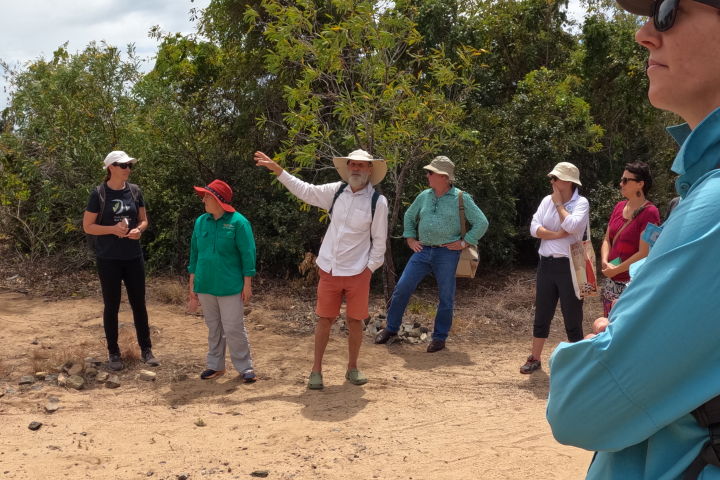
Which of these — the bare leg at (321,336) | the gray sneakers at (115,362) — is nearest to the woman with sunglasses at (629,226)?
the bare leg at (321,336)

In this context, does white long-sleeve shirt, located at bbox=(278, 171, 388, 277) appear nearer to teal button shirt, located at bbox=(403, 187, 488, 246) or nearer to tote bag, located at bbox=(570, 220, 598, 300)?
teal button shirt, located at bbox=(403, 187, 488, 246)

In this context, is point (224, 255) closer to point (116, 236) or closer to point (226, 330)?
point (226, 330)

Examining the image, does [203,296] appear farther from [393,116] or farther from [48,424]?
[393,116]

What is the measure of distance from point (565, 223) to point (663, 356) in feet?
17.3

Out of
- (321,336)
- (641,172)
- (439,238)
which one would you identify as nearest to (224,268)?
(321,336)

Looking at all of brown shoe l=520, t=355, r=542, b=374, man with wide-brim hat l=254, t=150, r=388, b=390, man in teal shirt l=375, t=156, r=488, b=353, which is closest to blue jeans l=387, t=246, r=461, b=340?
man in teal shirt l=375, t=156, r=488, b=353

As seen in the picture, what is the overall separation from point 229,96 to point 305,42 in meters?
3.76

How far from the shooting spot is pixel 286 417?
5422 millimetres

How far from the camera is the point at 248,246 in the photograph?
621cm

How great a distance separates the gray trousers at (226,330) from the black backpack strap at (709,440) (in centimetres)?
552

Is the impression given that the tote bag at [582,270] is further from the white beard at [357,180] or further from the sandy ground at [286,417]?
the white beard at [357,180]

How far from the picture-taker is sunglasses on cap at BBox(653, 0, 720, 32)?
3.55 ft

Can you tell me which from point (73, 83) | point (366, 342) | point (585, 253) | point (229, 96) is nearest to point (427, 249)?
point (366, 342)

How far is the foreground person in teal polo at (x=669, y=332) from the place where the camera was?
0.95 meters
